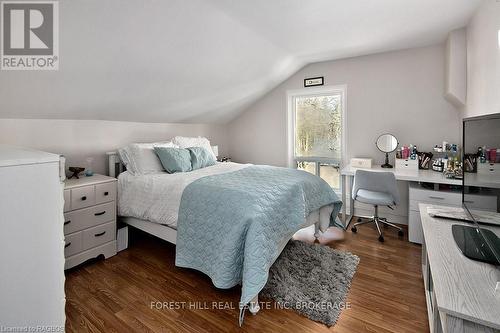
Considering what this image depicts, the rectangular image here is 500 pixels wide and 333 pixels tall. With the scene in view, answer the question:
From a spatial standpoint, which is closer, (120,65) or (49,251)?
(49,251)

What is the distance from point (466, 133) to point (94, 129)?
335cm

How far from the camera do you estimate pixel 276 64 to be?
3422 mm

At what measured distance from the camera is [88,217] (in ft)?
7.36

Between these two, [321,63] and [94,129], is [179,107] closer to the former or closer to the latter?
[94,129]

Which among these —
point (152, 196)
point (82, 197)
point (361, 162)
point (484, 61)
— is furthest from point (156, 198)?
point (484, 61)

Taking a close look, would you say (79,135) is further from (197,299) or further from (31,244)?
(197,299)

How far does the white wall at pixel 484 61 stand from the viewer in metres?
1.78

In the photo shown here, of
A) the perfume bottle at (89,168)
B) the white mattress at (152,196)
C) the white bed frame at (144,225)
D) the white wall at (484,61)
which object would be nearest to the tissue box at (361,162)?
the white wall at (484,61)

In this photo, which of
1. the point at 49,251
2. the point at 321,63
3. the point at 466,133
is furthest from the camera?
the point at 321,63

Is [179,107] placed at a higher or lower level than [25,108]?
higher

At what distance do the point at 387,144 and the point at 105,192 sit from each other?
339cm

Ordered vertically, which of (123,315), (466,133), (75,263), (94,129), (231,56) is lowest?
(123,315)

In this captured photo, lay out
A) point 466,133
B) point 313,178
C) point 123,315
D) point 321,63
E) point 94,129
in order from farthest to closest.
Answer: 1. point 321,63
2. point 94,129
3. point 313,178
4. point 123,315
5. point 466,133

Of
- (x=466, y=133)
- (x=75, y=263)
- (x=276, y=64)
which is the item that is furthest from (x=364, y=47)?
(x=75, y=263)
